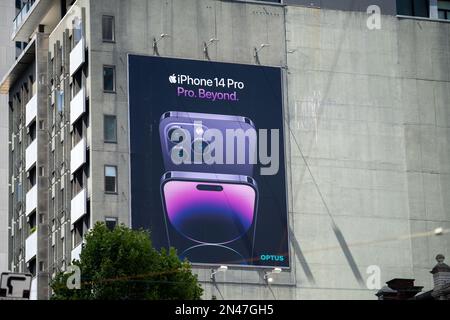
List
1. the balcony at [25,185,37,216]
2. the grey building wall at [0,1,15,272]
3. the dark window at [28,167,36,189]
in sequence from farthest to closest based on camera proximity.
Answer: the grey building wall at [0,1,15,272]
the dark window at [28,167,36,189]
the balcony at [25,185,37,216]

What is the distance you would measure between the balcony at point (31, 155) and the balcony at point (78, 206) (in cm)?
1397

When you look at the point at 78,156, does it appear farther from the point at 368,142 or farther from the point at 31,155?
the point at 368,142

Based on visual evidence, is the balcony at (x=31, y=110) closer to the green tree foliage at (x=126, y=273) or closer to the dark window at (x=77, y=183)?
the dark window at (x=77, y=183)

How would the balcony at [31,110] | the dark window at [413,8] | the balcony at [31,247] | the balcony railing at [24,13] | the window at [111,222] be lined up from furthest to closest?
1. the balcony railing at [24,13]
2. the balcony at [31,110]
3. the dark window at [413,8]
4. the balcony at [31,247]
5. the window at [111,222]

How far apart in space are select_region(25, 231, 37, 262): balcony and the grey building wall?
884 inches

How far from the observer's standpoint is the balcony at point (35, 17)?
126m

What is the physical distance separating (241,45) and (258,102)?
4914mm

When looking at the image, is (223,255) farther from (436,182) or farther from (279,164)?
(436,182)

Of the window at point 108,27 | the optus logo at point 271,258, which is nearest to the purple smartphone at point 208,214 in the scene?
the optus logo at point 271,258

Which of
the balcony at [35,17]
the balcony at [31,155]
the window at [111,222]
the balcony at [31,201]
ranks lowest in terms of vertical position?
the window at [111,222]

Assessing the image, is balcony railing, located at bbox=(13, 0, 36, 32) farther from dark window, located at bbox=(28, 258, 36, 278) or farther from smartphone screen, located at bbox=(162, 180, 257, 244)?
smartphone screen, located at bbox=(162, 180, 257, 244)

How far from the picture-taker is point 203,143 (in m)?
111

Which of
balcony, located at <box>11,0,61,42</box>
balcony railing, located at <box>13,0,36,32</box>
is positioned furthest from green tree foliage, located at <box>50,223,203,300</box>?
balcony railing, located at <box>13,0,36,32</box>

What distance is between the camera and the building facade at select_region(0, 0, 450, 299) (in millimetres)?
110812
